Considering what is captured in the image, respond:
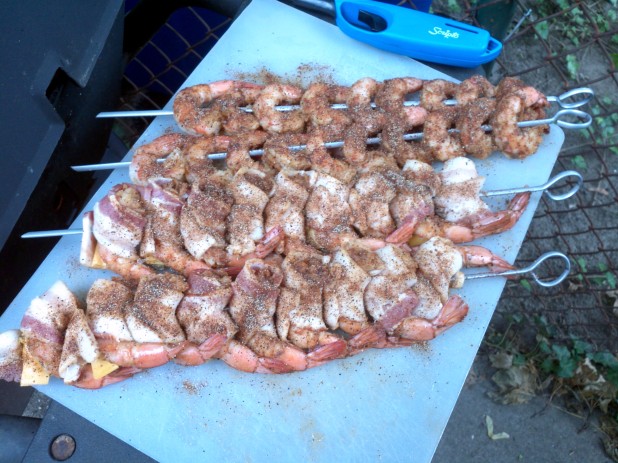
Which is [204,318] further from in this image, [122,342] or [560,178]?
[560,178]

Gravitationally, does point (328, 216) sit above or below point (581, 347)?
above

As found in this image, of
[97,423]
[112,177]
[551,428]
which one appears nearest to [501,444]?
[551,428]

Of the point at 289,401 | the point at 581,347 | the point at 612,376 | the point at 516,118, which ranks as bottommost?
the point at 612,376

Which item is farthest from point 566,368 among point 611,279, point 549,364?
point 611,279

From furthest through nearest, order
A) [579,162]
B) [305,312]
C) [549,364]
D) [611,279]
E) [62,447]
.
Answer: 1. [579,162]
2. [611,279]
3. [549,364]
4. [305,312]
5. [62,447]

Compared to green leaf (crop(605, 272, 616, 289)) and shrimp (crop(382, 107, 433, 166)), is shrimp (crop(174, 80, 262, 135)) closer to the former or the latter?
shrimp (crop(382, 107, 433, 166))

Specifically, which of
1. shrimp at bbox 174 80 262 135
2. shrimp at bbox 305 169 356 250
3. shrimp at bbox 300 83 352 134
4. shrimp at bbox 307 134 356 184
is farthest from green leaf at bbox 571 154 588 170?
shrimp at bbox 174 80 262 135
